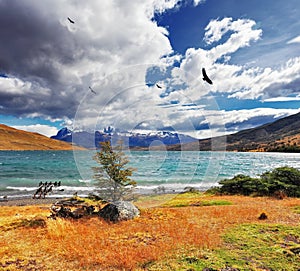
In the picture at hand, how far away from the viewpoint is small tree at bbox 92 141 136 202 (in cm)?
1432

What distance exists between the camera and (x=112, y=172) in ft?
48.4

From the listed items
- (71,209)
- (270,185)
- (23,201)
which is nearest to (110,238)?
(71,209)

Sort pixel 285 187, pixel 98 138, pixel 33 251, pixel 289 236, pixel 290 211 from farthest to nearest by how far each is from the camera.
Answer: pixel 285 187 → pixel 290 211 → pixel 98 138 → pixel 289 236 → pixel 33 251

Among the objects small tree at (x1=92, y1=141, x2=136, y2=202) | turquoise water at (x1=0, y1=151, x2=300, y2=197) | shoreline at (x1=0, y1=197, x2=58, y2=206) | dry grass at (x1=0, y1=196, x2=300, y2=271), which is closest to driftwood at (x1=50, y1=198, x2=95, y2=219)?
dry grass at (x1=0, y1=196, x2=300, y2=271)

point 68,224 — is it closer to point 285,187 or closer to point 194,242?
point 194,242

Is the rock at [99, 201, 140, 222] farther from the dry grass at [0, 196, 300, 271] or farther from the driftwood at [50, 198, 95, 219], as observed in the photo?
the driftwood at [50, 198, 95, 219]

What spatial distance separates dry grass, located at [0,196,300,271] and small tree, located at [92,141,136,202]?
1929 millimetres

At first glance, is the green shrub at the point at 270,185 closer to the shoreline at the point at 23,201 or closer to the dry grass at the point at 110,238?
the dry grass at the point at 110,238

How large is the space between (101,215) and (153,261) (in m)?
6.76

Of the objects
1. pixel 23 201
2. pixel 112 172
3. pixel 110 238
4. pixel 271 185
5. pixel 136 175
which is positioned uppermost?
pixel 112 172

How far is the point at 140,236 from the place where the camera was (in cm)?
1148

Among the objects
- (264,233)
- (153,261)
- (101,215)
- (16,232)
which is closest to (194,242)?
(153,261)

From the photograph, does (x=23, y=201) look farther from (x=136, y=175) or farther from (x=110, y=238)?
(x=110, y=238)

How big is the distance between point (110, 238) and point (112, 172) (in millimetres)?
4467
